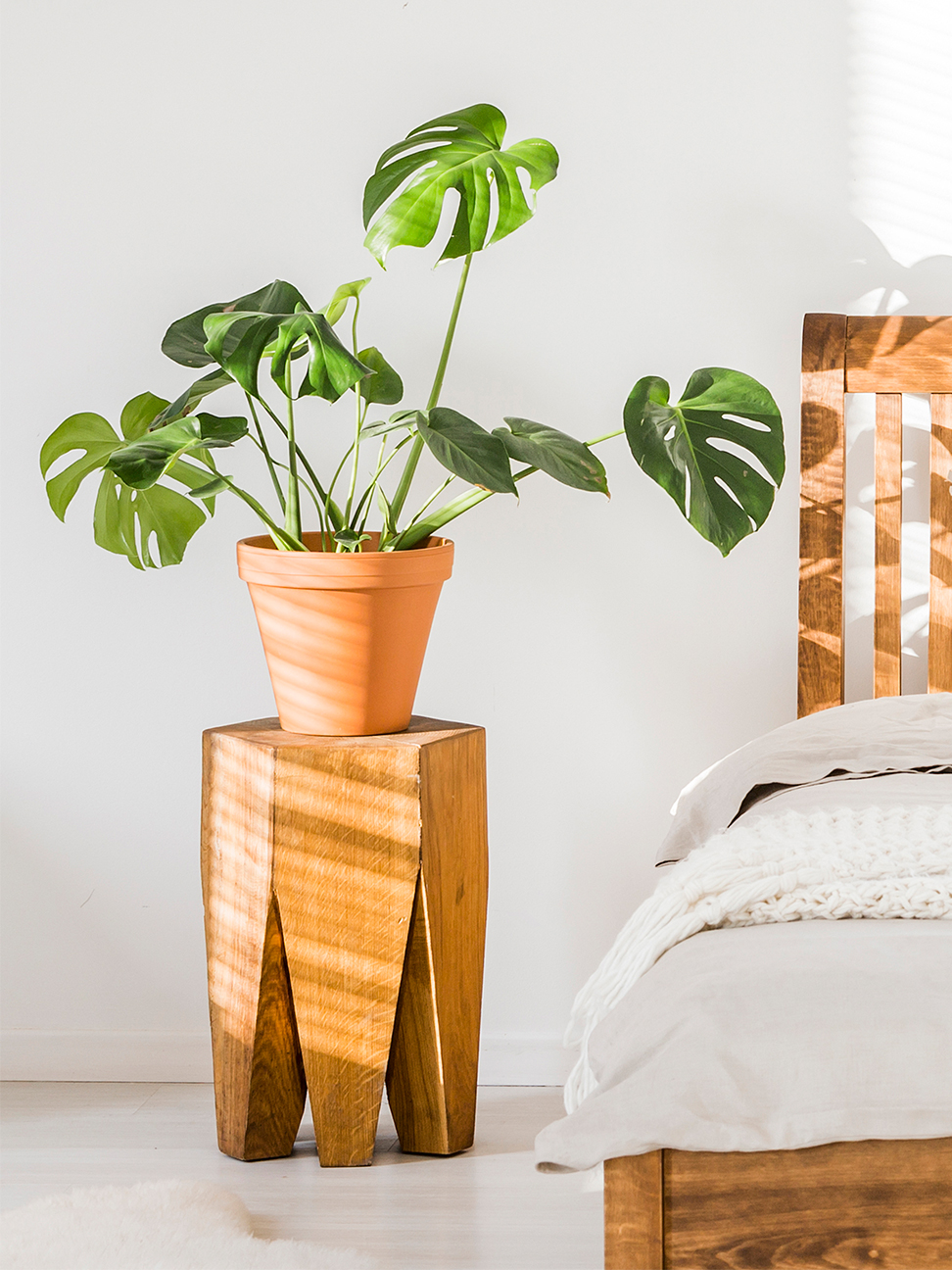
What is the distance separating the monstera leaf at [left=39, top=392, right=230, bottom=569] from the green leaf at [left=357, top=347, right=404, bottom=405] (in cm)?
26

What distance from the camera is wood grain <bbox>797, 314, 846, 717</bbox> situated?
5.52ft

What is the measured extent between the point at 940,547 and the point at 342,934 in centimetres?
100

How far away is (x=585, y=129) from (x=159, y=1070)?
157 cm

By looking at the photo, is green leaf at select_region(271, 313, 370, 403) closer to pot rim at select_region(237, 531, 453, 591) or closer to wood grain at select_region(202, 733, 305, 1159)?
pot rim at select_region(237, 531, 453, 591)

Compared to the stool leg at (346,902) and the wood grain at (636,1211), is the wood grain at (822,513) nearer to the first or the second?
the stool leg at (346,902)

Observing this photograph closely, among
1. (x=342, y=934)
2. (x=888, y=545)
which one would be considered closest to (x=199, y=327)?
(x=342, y=934)

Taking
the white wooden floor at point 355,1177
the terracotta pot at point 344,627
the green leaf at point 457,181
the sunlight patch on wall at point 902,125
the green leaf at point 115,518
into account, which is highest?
the sunlight patch on wall at point 902,125

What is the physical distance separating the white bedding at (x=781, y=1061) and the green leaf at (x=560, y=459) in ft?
2.19

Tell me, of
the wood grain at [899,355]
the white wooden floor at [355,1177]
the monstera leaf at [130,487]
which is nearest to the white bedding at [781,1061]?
the white wooden floor at [355,1177]

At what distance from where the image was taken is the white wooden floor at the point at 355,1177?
1284 mm

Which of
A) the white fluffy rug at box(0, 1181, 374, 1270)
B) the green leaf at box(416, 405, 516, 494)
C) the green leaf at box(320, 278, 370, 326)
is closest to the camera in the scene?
the white fluffy rug at box(0, 1181, 374, 1270)

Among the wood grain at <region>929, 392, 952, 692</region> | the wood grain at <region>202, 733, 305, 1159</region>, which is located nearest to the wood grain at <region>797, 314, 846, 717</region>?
the wood grain at <region>929, 392, 952, 692</region>

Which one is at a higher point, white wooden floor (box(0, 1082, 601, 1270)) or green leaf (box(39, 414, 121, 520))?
green leaf (box(39, 414, 121, 520))

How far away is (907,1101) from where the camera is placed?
72 cm
